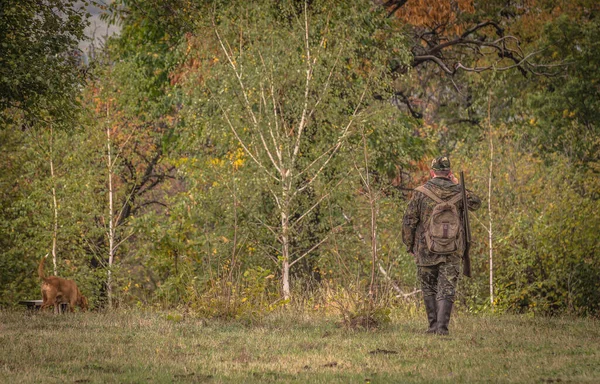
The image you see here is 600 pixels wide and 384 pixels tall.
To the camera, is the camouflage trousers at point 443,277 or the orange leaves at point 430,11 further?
the orange leaves at point 430,11

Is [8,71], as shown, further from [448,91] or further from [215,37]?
[448,91]

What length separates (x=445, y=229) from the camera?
399 inches

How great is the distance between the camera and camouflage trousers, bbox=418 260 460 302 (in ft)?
33.4

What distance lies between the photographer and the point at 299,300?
1398 cm

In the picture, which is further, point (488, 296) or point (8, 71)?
point (488, 296)

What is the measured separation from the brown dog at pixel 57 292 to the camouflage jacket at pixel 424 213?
5544mm

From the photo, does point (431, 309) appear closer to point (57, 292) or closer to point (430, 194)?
point (430, 194)

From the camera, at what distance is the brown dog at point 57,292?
1310 cm

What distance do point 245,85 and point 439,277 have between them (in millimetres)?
7038

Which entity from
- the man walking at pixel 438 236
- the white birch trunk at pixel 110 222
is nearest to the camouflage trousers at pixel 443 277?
the man walking at pixel 438 236

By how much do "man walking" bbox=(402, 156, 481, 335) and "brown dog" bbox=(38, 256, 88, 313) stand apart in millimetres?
5544

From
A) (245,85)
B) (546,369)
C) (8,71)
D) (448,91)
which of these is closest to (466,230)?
(546,369)

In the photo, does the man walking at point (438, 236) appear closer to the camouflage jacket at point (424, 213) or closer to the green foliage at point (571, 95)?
the camouflage jacket at point (424, 213)

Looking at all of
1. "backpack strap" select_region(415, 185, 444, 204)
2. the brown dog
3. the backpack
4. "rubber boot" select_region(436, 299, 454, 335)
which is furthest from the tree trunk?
the backpack
